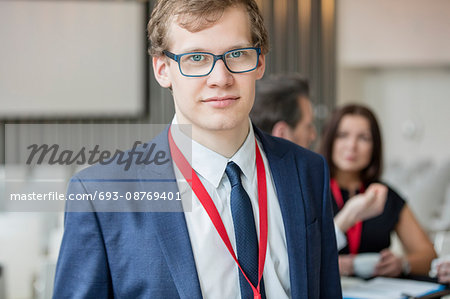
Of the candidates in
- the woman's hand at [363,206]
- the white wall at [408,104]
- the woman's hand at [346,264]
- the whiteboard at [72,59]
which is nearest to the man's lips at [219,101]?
the woman's hand at [363,206]

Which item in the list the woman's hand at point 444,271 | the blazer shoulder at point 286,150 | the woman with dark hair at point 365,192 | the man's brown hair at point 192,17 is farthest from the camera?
the woman with dark hair at point 365,192

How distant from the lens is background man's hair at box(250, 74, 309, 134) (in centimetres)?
250

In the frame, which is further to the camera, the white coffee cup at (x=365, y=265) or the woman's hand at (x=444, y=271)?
the white coffee cup at (x=365, y=265)

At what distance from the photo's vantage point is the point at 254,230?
1.31m

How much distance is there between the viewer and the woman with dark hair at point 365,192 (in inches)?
106

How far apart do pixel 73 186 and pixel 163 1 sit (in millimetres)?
482

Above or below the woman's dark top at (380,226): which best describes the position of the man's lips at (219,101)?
above

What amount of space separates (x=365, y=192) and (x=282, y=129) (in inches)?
26.3

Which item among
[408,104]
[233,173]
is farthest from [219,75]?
[408,104]

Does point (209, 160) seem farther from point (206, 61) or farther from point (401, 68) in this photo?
point (401, 68)

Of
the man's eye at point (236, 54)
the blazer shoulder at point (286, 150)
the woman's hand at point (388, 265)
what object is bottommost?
the woman's hand at point (388, 265)

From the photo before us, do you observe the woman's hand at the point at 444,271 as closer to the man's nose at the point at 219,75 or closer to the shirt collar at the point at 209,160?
the shirt collar at the point at 209,160

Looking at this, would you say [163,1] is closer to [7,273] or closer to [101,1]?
[7,273]

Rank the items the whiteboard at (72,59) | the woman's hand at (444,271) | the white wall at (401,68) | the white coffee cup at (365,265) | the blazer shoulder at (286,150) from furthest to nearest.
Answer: the white wall at (401,68) < the whiteboard at (72,59) < the white coffee cup at (365,265) < the woman's hand at (444,271) < the blazer shoulder at (286,150)
